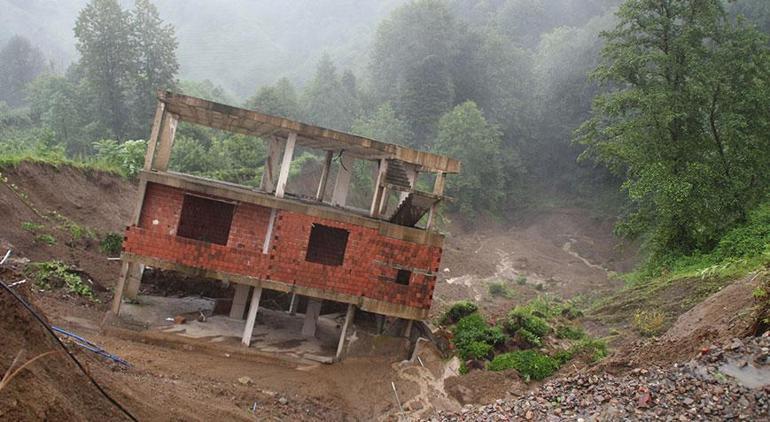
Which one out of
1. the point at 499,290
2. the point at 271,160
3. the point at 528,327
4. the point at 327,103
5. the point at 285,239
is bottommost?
the point at 499,290

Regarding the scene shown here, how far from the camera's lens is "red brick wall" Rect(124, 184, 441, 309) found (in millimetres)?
14594

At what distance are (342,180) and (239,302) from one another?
5720 mm

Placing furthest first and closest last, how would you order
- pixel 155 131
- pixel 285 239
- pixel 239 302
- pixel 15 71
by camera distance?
pixel 15 71, pixel 239 302, pixel 285 239, pixel 155 131

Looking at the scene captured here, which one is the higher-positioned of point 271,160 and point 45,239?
point 271,160

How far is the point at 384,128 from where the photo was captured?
4538 cm

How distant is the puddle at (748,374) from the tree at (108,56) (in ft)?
136

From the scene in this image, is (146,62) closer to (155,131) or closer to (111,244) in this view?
(111,244)

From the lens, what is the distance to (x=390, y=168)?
16.5m

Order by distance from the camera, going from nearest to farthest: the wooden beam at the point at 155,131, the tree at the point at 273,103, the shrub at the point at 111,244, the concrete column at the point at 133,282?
the wooden beam at the point at 155,131, the concrete column at the point at 133,282, the shrub at the point at 111,244, the tree at the point at 273,103

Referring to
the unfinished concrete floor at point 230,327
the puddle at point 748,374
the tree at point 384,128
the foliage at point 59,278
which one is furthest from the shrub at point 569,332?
the tree at point 384,128

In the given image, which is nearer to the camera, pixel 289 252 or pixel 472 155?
pixel 289 252

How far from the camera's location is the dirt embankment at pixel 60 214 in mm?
16875

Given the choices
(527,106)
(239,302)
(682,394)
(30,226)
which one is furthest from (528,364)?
(527,106)

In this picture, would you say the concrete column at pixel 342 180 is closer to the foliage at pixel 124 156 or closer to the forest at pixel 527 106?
the forest at pixel 527 106
